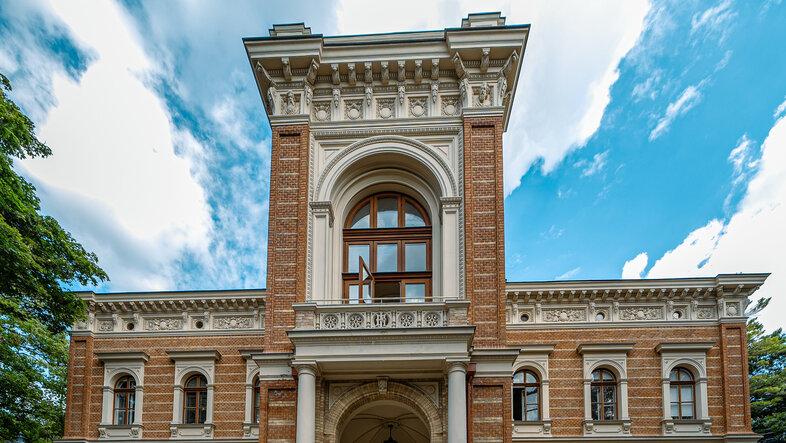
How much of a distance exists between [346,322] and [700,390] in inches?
582

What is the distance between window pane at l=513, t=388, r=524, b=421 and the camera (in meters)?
27.9

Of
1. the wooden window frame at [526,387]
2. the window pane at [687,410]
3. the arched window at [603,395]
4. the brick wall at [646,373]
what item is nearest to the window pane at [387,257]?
the brick wall at [646,373]

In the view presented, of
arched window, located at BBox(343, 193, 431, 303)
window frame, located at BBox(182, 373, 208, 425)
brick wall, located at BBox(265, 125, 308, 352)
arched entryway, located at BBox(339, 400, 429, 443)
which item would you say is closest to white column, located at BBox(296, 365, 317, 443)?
brick wall, located at BBox(265, 125, 308, 352)

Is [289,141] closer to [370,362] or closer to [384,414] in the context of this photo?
[370,362]

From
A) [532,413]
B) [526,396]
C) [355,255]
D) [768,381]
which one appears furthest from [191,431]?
[768,381]

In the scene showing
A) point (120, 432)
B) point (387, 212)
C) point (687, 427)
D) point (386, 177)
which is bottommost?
point (120, 432)

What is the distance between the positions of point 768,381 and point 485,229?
77.1ft

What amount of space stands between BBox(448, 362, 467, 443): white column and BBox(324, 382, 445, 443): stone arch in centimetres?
110

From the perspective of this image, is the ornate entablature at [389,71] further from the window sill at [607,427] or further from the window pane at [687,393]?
the window pane at [687,393]

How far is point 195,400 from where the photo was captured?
28719 mm

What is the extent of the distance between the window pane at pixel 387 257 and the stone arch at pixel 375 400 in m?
3.36

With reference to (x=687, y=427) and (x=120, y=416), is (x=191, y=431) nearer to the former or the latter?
(x=120, y=416)

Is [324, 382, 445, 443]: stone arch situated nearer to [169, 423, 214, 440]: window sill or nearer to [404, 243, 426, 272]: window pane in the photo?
[404, 243, 426, 272]: window pane

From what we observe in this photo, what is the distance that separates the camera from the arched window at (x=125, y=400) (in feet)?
94.2
